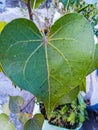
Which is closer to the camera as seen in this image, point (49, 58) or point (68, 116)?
point (49, 58)

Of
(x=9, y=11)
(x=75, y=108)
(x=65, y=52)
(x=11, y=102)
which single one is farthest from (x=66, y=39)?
(x=9, y=11)

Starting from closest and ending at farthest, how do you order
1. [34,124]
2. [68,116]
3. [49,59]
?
1. [49,59]
2. [34,124]
3. [68,116]

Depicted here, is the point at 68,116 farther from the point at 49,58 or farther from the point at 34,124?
the point at 49,58

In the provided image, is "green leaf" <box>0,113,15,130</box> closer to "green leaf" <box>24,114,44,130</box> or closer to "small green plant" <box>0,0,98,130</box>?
"green leaf" <box>24,114,44,130</box>

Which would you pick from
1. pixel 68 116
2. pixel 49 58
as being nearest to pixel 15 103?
pixel 49 58

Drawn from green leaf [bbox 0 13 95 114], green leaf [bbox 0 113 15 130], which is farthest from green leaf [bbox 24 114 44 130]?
green leaf [bbox 0 13 95 114]

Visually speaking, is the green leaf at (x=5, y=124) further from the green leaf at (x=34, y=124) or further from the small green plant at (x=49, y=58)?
the small green plant at (x=49, y=58)

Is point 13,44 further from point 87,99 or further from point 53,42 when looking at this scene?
point 87,99

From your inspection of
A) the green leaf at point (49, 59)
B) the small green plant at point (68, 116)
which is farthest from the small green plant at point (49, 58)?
the small green plant at point (68, 116)
